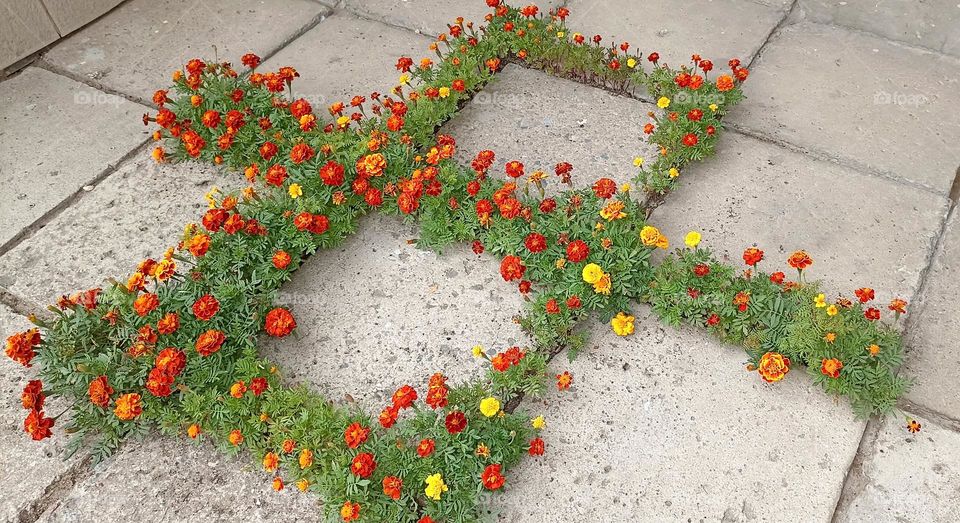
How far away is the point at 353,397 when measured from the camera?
117 inches

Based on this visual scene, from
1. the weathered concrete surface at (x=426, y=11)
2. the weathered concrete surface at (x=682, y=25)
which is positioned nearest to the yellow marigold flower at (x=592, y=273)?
the weathered concrete surface at (x=682, y=25)

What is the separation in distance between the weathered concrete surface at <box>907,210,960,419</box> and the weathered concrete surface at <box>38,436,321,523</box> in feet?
7.58

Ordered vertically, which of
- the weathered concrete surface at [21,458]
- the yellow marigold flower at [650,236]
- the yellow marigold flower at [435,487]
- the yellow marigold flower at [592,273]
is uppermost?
the yellow marigold flower at [650,236]

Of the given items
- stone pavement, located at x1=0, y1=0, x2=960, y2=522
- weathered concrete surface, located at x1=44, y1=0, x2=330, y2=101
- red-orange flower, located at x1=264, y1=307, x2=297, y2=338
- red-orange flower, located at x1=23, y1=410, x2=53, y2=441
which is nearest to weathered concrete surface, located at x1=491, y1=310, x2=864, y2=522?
stone pavement, located at x1=0, y1=0, x2=960, y2=522

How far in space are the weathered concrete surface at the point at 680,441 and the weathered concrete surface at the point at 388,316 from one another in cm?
39

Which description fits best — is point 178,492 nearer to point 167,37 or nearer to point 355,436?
point 355,436

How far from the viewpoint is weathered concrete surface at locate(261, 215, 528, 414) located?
3.04 metres

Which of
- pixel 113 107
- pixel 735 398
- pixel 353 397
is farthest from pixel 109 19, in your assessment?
pixel 735 398

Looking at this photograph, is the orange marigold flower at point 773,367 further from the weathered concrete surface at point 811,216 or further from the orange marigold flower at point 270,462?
the orange marigold flower at point 270,462

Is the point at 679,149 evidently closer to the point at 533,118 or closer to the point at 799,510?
the point at 533,118

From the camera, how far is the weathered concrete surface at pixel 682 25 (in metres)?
4.38

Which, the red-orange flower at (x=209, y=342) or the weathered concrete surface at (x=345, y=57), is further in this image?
the weathered concrete surface at (x=345, y=57)

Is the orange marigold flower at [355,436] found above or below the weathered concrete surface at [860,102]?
above

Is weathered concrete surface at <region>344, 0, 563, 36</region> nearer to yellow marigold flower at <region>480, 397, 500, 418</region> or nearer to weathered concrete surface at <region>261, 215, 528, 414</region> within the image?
weathered concrete surface at <region>261, 215, 528, 414</region>
